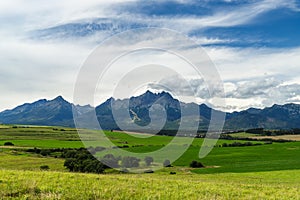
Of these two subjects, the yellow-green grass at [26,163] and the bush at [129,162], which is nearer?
the yellow-green grass at [26,163]

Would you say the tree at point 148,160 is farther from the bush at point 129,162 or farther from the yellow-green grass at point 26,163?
the yellow-green grass at point 26,163

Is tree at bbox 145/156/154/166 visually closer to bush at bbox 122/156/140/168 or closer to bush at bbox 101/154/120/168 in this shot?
bush at bbox 122/156/140/168

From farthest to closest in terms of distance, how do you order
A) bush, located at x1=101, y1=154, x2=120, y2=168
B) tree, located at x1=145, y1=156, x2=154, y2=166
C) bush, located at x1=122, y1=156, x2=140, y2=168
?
1. tree, located at x1=145, y1=156, x2=154, y2=166
2. bush, located at x1=122, y1=156, x2=140, y2=168
3. bush, located at x1=101, y1=154, x2=120, y2=168

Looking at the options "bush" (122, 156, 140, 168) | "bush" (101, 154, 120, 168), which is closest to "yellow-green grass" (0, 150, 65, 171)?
"bush" (101, 154, 120, 168)

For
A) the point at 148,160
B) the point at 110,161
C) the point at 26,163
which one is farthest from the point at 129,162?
the point at 26,163

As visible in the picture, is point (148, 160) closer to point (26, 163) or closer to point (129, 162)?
point (129, 162)

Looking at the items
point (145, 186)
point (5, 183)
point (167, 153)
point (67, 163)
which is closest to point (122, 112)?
point (145, 186)

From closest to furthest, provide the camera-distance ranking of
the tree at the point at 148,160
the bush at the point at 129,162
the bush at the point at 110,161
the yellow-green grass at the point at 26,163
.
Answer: the yellow-green grass at the point at 26,163, the bush at the point at 110,161, the bush at the point at 129,162, the tree at the point at 148,160

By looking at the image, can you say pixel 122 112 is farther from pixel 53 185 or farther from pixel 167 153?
pixel 167 153

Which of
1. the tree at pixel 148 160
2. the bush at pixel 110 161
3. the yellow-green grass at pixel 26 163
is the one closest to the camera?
the yellow-green grass at pixel 26 163

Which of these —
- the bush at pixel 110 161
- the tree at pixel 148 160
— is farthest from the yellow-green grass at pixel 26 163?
the tree at pixel 148 160

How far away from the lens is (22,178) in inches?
776

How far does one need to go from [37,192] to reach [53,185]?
211cm

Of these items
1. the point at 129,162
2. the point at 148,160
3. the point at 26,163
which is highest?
the point at 129,162
